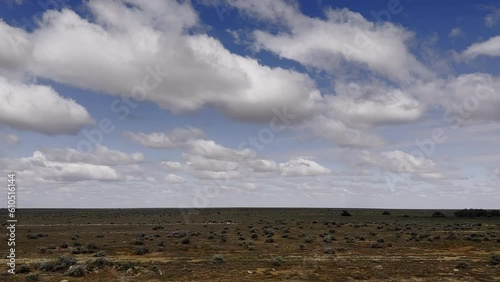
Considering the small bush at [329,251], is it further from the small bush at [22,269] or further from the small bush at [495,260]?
the small bush at [22,269]

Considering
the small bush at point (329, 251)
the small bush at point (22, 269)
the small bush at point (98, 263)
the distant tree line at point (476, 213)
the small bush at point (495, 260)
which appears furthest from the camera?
the distant tree line at point (476, 213)

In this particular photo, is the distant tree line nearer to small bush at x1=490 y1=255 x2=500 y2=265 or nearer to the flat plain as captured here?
the flat plain

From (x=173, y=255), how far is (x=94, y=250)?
26.9 ft

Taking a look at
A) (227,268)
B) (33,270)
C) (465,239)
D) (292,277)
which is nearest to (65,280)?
(33,270)

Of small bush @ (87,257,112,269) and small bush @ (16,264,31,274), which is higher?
small bush @ (87,257,112,269)

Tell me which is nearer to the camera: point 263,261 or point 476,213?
point 263,261

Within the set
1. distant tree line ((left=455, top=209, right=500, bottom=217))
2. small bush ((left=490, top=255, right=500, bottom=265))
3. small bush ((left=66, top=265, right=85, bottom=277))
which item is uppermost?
small bush ((left=490, top=255, right=500, bottom=265))

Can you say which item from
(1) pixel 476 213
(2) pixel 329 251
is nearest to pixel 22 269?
(2) pixel 329 251

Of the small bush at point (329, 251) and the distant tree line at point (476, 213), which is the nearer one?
the small bush at point (329, 251)

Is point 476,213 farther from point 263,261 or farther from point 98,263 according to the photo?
point 98,263

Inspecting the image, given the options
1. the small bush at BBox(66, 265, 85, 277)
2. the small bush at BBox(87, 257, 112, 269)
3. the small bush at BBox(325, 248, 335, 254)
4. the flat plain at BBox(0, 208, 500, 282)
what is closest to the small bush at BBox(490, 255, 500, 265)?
the flat plain at BBox(0, 208, 500, 282)

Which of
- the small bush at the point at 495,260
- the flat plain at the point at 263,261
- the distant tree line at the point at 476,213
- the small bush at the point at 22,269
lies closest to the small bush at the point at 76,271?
the flat plain at the point at 263,261

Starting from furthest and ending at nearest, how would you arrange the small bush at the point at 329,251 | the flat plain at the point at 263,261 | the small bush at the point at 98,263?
the small bush at the point at 329,251 → the small bush at the point at 98,263 → the flat plain at the point at 263,261

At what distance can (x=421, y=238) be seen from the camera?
45.4 metres
